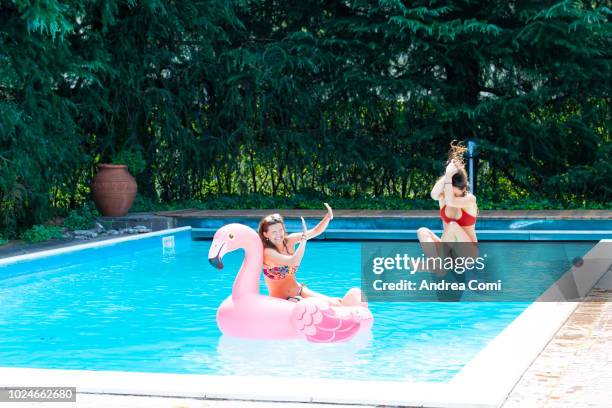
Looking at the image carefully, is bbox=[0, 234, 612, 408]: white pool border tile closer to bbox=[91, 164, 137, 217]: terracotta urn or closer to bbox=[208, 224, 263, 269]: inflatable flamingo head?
bbox=[208, 224, 263, 269]: inflatable flamingo head

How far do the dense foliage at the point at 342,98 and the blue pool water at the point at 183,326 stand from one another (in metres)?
4.20

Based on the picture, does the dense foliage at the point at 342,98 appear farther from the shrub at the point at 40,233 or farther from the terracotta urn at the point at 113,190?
the shrub at the point at 40,233

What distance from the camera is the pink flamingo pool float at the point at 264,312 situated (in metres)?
5.57

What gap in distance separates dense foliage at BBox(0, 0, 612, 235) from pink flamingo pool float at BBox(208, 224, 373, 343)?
791cm

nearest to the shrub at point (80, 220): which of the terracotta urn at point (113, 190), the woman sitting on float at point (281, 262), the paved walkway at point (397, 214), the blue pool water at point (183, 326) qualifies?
the terracotta urn at point (113, 190)

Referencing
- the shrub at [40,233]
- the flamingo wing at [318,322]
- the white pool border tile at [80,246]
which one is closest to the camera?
the flamingo wing at [318,322]

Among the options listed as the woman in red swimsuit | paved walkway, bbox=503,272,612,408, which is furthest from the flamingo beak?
paved walkway, bbox=503,272,612,408

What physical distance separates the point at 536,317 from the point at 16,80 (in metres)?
7.63

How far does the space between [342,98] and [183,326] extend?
28.7 ft

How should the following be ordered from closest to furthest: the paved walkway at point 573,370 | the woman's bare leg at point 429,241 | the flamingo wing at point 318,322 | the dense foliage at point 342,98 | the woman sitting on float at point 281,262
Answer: the paved walkway at point 573,370 → the flamingo wing at point 318,322 → the woman sitting on float at point 281,262 → the woman's bare leg at point 429,241 → the dense foliage at point 342,98

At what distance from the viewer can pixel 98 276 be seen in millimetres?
9492

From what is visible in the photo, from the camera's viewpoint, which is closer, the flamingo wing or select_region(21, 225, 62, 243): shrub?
the flamingo wing

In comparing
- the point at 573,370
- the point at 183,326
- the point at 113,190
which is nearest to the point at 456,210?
the point at 183,326

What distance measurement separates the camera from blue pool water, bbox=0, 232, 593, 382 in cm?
557
